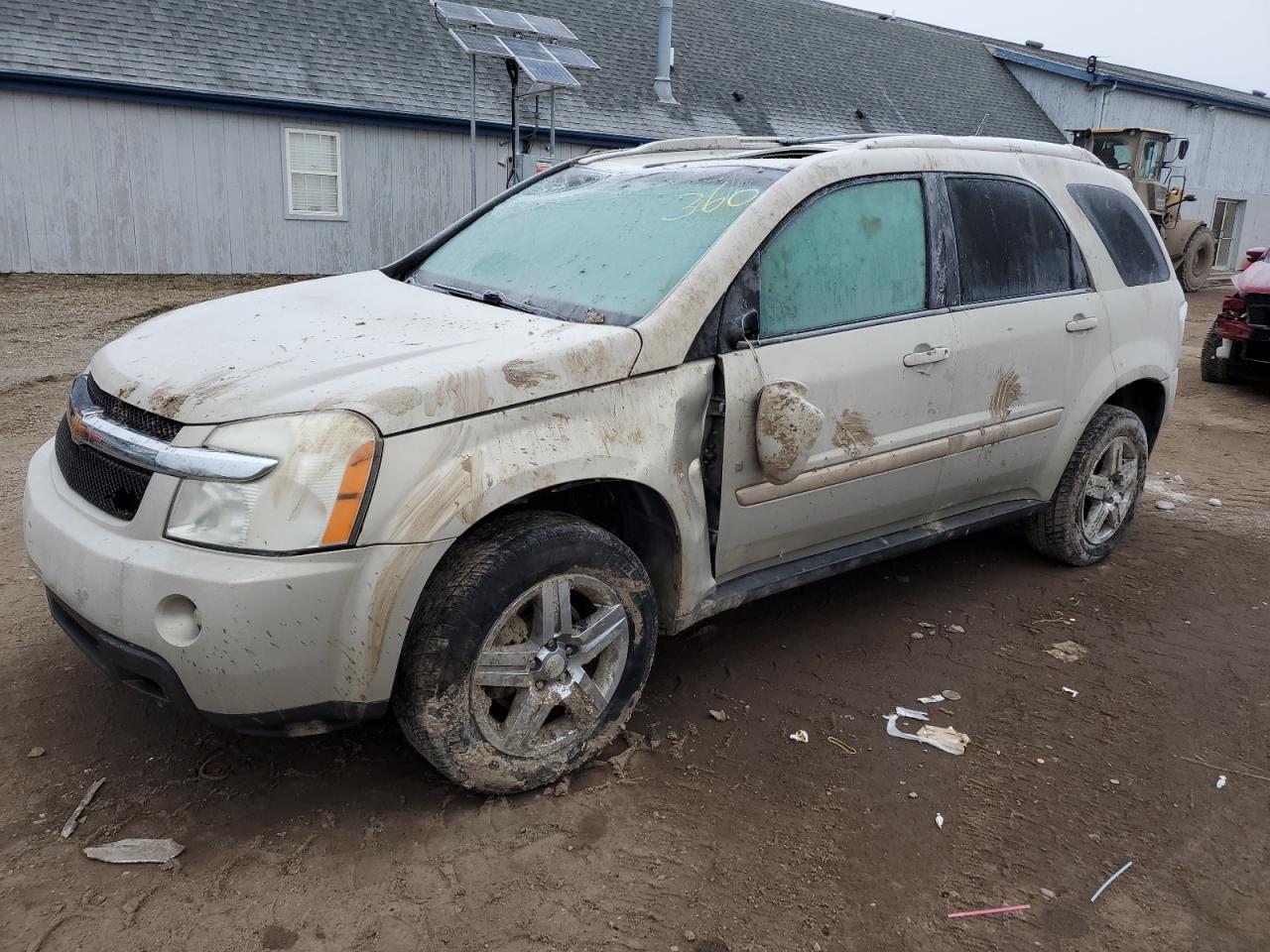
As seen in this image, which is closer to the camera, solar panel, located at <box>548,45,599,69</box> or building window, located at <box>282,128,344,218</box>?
solar panel, located at <box>548,45,599,69</box>

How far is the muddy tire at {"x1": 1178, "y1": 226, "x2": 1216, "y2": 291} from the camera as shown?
19.8m

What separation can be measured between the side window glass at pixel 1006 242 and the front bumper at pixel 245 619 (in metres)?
2.49

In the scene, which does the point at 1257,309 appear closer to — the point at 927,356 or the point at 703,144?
the point at 927,356

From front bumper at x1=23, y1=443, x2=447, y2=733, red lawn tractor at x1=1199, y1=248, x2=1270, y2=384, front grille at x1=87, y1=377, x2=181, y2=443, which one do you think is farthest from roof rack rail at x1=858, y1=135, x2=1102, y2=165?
red lawn tractor at x1=1199, y1=248, x2=1270, y2=384

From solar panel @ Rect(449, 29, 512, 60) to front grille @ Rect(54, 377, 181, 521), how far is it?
10527 millimetres

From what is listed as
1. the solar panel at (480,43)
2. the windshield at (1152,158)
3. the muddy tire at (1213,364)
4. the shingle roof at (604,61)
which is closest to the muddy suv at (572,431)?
the muddy tire at (1213,364)

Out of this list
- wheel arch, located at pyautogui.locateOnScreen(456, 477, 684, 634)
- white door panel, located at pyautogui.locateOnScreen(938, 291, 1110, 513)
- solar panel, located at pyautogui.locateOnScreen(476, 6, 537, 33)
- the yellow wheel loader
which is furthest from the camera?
the yellow wheel loader

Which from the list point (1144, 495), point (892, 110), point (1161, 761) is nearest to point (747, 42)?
point (892, 110)

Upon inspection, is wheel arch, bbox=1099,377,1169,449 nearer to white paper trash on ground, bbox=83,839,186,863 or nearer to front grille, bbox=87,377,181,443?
front grille, bbox=87,377,181,443

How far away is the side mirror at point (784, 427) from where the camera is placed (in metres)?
3.17

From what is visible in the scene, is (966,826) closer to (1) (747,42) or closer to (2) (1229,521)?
(2) (1229,521)

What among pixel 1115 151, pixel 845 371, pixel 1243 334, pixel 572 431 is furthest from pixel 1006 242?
pixel 1115 151

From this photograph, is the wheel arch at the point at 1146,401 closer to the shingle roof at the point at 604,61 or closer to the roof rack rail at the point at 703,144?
the roof rack rail at the point at 703,144

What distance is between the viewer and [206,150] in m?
14.5
